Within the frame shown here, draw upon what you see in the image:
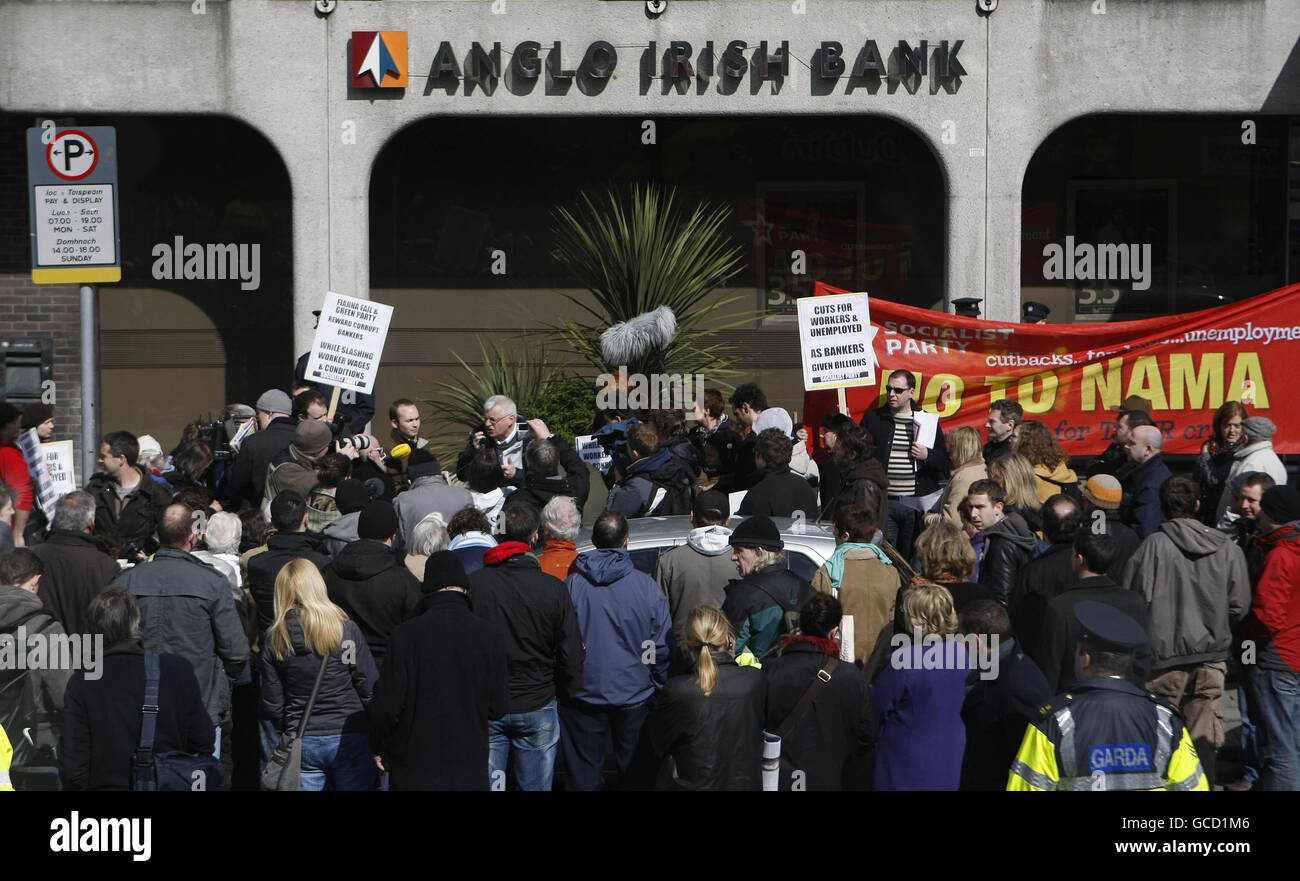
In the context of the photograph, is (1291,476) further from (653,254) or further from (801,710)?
(801,710)

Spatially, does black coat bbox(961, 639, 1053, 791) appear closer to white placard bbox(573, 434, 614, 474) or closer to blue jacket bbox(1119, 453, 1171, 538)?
blue jacket bbox(1119, 453, 1171, 538)

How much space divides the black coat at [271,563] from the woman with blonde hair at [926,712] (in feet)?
9.64

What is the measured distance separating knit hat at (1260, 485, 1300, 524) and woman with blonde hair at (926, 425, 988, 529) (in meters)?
1.75

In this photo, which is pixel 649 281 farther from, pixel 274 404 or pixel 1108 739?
pixel 1108 739

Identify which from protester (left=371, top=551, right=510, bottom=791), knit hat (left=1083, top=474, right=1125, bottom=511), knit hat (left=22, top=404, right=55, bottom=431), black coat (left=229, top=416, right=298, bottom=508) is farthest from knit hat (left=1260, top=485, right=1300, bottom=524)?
knit hat (left=22, top=404, right=55, bottom=431)

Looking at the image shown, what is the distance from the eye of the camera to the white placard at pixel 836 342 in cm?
1096

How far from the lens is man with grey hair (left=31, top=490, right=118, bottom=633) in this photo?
24.7 ft

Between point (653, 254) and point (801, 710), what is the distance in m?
7.22

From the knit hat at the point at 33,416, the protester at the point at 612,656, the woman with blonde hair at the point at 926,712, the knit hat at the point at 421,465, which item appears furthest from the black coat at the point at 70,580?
the woman with blonde hair at the point at 926,712

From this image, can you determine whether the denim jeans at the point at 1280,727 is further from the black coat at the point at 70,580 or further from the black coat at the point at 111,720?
the black coat at the point at 70,580

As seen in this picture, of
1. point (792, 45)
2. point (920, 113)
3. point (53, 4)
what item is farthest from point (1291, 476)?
point (53, 4)

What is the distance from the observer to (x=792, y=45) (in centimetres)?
1320

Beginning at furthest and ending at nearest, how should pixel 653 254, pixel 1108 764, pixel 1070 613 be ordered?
1. pixel 653 254
2. pixel 1070 613
3. pixel 1108 764

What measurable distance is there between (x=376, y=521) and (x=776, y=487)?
2.78 m
